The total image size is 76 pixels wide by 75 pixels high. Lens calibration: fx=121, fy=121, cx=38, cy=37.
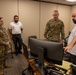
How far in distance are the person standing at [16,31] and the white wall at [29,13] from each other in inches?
9.0

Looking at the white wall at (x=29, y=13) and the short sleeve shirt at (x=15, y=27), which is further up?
the white wall at (x=29, y=13)

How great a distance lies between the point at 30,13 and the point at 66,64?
3.73 m

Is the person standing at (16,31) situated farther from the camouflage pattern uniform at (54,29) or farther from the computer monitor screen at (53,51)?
the computer monitor screen at (53,51)

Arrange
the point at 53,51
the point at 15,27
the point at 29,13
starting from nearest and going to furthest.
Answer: the point at 53,51 → the point at 15,27 → the point at 29,13

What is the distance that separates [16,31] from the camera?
481 cm

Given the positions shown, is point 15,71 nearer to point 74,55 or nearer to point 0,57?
point 0,57

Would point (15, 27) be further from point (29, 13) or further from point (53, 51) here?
point (53, 51)

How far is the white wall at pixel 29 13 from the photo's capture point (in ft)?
15.8

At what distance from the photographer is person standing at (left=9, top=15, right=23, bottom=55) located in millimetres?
4778

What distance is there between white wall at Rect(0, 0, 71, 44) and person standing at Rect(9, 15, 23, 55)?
0.23 meters

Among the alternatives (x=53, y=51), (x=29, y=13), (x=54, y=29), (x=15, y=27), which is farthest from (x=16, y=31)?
(x=53, y=51)

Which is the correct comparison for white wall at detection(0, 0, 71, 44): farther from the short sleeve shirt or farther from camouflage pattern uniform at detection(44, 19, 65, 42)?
camouflage pattern uniform at detection(44, 19, 65, 42)

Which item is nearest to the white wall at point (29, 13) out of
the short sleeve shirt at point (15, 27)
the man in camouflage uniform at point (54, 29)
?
the short sleeve shirt at point (15, 27)

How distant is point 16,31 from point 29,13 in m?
1.07
